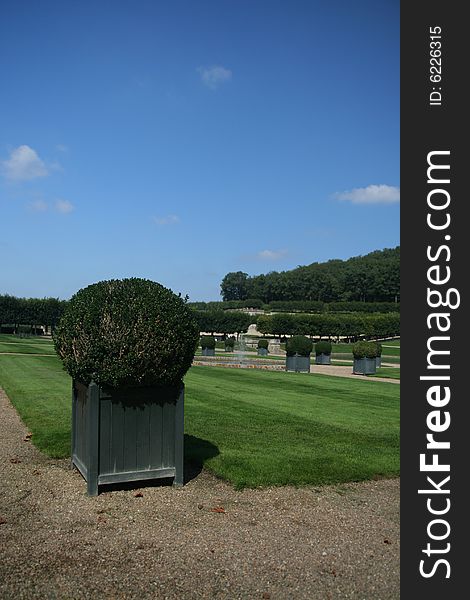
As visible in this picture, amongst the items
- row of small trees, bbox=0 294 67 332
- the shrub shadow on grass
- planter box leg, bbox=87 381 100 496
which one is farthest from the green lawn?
row of small trees, bbox=0 294 67 332

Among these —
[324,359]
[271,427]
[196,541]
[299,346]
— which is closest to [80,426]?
[196,541]

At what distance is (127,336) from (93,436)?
117 centimetres

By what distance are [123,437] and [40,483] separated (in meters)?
1.26

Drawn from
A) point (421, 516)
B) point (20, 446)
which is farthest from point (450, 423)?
point (20, 446)

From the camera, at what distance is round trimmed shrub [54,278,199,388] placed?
6.48 metres

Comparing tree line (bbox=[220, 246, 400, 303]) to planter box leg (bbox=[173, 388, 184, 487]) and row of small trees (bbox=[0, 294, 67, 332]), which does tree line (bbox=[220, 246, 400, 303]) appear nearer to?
row of small trees (bbox=[0, 294, 67, 332])

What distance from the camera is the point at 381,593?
4355 millimetres

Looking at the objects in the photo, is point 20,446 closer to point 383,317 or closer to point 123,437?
point 123,437

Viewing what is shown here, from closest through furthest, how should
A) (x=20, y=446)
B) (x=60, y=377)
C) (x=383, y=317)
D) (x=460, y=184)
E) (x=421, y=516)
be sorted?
(x=421, y=516)
(x=460, y=184)
(x=20, y=446)
(x=60, y=377)
(x=383, y=317)

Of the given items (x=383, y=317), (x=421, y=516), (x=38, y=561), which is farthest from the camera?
(x=383, y=317)

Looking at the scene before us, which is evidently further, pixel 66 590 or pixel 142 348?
pixel 142 348

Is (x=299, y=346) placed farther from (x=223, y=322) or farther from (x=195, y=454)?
(x=223, y=322)

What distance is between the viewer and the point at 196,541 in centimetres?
520

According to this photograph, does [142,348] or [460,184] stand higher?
[460,184]
